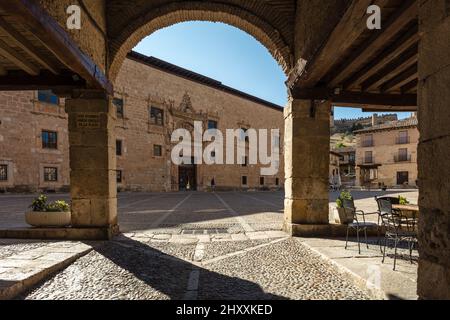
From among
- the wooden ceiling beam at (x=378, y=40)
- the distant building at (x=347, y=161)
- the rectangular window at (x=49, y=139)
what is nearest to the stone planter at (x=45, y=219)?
the wooden ceiling beam at (x=378, y=40)

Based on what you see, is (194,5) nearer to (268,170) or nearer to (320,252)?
(320,252)

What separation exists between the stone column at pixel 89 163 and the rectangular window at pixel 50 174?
14.3 m

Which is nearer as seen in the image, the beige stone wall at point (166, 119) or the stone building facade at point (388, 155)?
the beige stone wall at point (166, 119)

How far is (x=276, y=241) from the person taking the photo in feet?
16.6

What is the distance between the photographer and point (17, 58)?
4.27 meters

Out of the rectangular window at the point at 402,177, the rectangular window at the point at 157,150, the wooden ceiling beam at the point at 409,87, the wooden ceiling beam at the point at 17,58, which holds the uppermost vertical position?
the wooden ceiling beam at the point at 17,58

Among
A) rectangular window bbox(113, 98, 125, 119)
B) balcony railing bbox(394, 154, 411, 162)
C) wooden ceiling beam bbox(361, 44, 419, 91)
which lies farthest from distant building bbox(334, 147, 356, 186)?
wooden ceiling beam bbox(361, 44, 419, 91)

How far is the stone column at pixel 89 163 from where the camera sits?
5207 mm

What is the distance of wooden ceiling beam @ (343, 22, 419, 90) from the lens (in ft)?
11.8

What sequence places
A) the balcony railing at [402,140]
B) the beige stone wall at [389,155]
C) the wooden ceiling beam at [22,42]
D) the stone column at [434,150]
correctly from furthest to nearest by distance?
the balcony railing at [402,140], the beige stone wall at [389,155], the wooden ceiling beam at [22,42], the stone column at [434,150]

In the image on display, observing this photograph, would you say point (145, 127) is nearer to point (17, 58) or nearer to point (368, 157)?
point (17, 58)

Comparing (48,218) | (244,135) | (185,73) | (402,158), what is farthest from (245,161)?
(48,218)

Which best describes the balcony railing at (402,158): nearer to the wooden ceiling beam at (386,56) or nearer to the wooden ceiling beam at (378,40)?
the wooden ceiling beam at (386,56)
